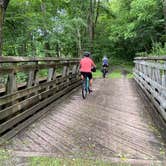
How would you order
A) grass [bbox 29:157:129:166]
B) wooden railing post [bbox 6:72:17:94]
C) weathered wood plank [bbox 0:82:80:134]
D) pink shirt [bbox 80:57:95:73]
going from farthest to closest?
pink shirt [bbox 80:57:95:73] < wooden railing post [bbox 6:72:17:94] < weathered wood plank [bbox 0:82:80:134] < grass [bbox 29:157:129:166]

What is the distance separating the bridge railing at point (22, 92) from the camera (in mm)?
4246

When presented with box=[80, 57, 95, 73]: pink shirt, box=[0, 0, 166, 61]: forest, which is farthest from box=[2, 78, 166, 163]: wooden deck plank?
box=[0, 0, 166, 61]: forest

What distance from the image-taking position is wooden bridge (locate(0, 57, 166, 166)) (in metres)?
3.78

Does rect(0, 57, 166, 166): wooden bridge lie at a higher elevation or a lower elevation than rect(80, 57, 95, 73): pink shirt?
lower

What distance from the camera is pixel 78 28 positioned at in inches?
775

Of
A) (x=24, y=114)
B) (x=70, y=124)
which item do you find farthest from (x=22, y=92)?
(x=70, y=124)

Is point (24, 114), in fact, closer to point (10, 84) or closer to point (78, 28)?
point (10, 84)

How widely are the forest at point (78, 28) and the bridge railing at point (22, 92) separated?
1016mm

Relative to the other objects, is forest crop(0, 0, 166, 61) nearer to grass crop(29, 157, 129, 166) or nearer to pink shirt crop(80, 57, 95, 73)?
pink shirt crop(80, 57, 95, 73)

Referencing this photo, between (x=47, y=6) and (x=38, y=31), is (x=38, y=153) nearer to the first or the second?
Answer: (x=38, y=31)

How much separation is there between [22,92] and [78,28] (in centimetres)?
1553

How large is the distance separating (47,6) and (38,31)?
420cm

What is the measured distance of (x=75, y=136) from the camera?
445 cm

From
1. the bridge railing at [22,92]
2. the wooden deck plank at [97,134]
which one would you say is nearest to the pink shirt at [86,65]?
the bridge railing at [22,92]
